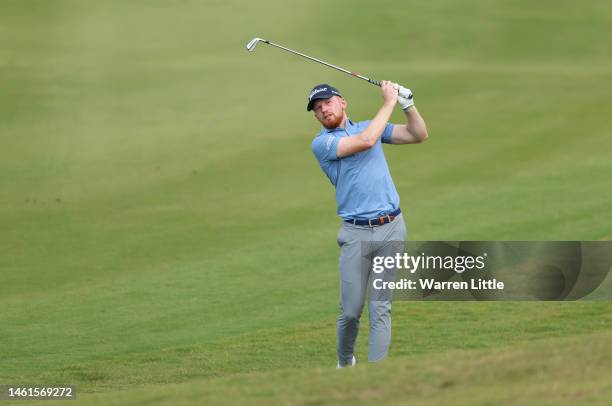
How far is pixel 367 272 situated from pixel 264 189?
9113mm

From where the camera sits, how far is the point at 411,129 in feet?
32.2

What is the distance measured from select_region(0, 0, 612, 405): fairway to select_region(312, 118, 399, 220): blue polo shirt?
1483 mm

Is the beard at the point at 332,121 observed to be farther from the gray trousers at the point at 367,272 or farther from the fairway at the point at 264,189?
the fairway at the point at 264,189

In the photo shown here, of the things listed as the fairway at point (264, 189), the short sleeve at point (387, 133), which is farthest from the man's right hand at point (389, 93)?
the fairway at point (264, 189)

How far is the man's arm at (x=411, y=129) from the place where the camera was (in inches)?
384

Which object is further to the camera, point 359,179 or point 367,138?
point 359,179

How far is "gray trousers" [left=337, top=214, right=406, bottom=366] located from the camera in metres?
9.32

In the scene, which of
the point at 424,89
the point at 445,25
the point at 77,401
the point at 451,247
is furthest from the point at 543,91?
the point at 77,401

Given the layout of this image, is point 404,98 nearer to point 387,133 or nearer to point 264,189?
point 387,133

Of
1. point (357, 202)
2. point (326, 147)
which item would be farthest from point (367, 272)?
point (326, 147)

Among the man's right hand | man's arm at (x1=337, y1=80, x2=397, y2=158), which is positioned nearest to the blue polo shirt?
man's arm at (x1=337, y1=80, x2=397, y2=158)

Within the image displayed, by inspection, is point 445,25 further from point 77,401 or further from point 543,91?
point 77,401

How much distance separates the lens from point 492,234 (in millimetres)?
15305

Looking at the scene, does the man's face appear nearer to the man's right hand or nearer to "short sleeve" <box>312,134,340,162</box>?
"short sleeve" <box>312,134,340,162</box>
